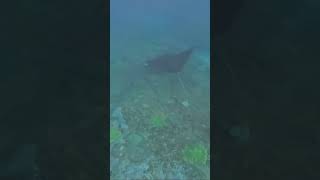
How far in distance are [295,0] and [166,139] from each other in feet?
4.34

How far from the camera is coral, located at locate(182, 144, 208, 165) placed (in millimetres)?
3385

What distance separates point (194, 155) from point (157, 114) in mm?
379

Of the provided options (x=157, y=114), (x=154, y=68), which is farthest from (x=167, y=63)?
(x=157, y=114)

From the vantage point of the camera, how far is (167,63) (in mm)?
3457

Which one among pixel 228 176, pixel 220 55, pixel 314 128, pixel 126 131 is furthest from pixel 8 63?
pixel 314 128

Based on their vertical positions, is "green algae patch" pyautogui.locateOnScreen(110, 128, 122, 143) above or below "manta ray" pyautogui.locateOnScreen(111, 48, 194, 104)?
below

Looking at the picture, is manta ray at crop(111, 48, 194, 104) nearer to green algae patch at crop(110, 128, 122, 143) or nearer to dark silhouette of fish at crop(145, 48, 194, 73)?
dark silhouette of fish at crop(145, 48, 194, 73)

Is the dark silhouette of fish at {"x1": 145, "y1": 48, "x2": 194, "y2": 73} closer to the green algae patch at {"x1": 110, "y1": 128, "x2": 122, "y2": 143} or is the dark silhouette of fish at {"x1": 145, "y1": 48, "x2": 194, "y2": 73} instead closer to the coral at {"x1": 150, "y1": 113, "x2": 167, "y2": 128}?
the coral at {"x1": 150, "y1": 113, "x2": 167, "y2": 128}

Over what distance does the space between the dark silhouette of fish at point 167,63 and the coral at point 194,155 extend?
0.54 m

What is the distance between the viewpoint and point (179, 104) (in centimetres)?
342

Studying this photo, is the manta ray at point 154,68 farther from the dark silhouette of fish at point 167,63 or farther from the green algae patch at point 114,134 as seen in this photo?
the green algae patch at point 114,134

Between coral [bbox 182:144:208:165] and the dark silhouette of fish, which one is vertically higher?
the dark silhouette of fish

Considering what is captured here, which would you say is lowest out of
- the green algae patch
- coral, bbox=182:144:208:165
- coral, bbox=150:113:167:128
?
coral, bbox=182:144:208:165

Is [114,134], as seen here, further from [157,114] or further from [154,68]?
[154,68]
